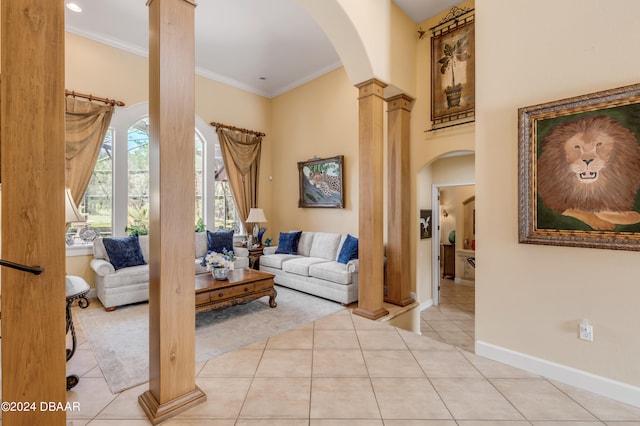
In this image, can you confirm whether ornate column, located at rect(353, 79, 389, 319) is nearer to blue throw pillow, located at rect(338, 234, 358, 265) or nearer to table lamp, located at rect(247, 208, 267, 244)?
blue throw pillow, located at rect(338, 234, 358, 265)

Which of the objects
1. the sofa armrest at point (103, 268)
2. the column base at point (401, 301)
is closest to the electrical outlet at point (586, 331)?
the column base at point (401, 301)

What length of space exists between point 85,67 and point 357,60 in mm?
4263

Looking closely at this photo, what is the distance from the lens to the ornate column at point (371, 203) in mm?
3664

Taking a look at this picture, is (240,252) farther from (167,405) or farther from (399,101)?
(167,405)

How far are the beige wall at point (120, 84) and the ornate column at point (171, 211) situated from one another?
3.77 metres

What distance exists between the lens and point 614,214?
7.13 ft

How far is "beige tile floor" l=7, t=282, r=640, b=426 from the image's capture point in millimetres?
1905

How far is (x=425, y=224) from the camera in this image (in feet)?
16.3

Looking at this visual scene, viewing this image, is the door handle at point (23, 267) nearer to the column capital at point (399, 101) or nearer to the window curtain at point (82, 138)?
the window curtain at point (82, 138)

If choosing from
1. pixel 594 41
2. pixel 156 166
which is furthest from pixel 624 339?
pixel 156 166

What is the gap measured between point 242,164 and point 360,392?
17.7 feet

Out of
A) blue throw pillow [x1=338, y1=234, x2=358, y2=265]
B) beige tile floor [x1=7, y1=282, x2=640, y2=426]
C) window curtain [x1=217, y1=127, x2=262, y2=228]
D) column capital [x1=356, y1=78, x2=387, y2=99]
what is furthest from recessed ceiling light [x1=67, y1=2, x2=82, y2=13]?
blue throw pillow [x1=338, y1=234, x2=358, y2=265]

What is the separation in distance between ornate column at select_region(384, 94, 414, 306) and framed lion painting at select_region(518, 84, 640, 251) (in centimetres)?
192

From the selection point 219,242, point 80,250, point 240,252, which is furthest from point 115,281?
point 240,252
